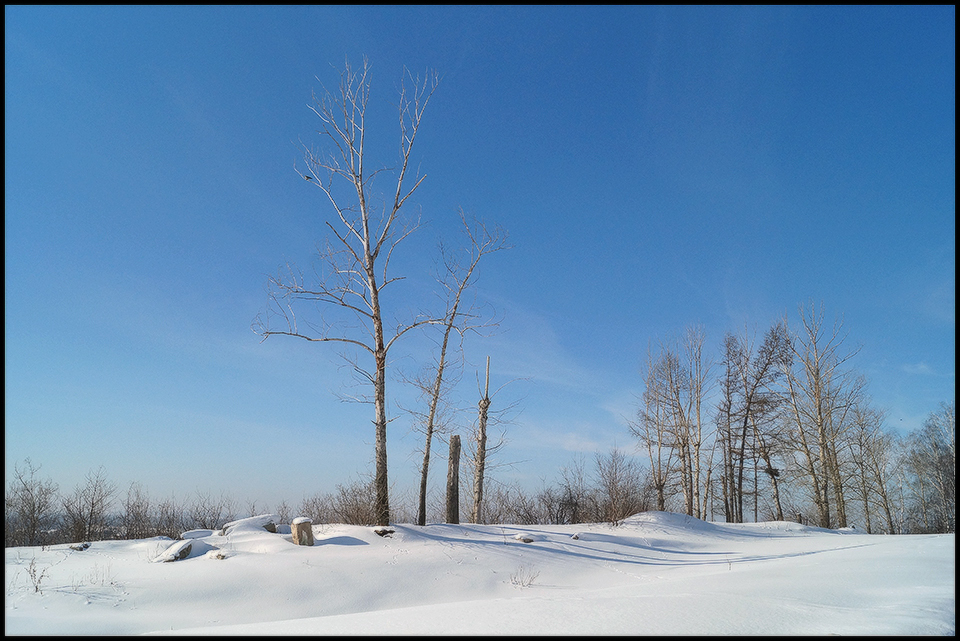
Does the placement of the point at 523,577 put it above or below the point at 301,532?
below

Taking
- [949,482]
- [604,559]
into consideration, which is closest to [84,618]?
[604,559]

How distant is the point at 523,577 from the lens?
859 cm

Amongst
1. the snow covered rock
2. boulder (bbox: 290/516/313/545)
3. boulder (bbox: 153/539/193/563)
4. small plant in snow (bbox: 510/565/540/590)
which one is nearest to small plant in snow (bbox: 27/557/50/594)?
boulder (bbox: 153/539/193/563)

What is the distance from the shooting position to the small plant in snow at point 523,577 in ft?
26.8

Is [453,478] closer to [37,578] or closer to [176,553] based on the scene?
[176,553]

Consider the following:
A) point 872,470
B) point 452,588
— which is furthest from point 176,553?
point 872,470

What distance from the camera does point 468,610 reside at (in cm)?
437

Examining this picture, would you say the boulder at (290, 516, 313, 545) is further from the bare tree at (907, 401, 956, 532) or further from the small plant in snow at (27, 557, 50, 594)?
the bare tree at (907, 401, 956, 532)

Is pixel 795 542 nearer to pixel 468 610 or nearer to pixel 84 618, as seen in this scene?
pixel 468 610

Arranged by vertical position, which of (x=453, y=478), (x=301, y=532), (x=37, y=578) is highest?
(x=453, y=478)

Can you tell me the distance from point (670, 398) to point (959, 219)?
22243mm

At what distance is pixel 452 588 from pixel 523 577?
1.33 m

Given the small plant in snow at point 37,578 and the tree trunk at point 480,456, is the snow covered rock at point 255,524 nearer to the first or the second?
the small plant in snow at point 37,578

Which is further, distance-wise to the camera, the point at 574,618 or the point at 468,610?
the point at 468,610
